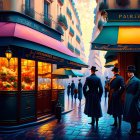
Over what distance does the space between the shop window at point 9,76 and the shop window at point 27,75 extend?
1.12 ft

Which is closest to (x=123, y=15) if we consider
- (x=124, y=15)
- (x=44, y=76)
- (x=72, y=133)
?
(x=124, y=15)

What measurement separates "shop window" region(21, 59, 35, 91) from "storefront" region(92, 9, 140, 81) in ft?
8.98

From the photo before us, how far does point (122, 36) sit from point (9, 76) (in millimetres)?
4807

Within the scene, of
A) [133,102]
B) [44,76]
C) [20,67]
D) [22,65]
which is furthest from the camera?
[44,76]

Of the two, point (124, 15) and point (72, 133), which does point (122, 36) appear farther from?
point (72, 133)

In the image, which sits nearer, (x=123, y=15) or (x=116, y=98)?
(x=116, y=98)

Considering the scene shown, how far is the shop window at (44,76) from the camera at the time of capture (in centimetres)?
1027

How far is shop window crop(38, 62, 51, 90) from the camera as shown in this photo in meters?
10.3

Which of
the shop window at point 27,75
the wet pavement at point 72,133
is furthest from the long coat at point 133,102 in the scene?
the shop window at point 27,75

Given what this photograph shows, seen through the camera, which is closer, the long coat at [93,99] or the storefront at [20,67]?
the storefront at [20,67]

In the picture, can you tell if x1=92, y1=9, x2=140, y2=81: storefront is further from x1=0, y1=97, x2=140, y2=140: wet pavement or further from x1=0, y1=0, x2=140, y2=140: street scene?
x1=0, y1=97, x2=140, y2=140: wet pavement

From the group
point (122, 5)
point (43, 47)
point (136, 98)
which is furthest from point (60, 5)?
point (136, 98)

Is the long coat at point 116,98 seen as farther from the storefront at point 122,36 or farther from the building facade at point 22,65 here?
the building facade at point 22,65

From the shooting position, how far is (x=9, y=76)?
8430 mm
